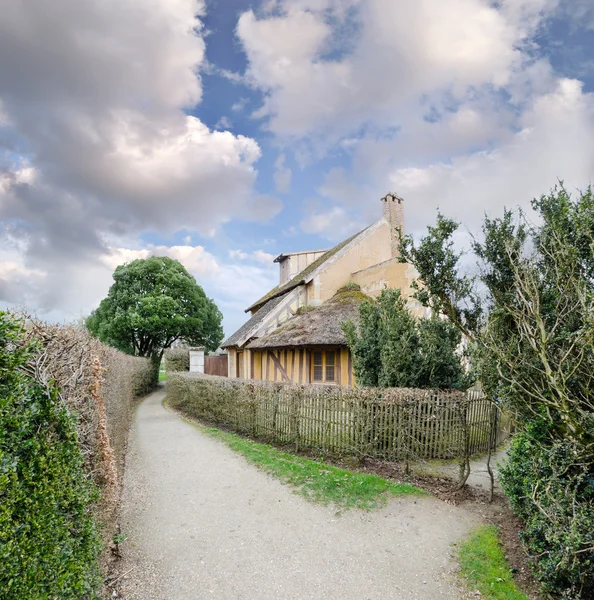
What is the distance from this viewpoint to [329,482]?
6648 mm

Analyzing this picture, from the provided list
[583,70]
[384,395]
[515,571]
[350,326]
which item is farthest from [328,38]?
[515,571]

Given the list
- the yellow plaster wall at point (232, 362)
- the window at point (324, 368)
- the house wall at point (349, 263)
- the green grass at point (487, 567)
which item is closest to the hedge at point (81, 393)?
the green grass at point (487, 567)

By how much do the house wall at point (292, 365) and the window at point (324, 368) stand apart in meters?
0.26

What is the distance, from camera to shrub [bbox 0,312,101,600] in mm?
2314

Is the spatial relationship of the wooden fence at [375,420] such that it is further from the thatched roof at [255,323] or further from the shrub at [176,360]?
the shrub at [176,360]

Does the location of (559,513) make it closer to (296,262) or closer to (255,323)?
(255,323)

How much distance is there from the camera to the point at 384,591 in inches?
154

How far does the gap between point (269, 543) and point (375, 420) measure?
11.5 feet

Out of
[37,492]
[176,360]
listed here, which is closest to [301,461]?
[37,492]

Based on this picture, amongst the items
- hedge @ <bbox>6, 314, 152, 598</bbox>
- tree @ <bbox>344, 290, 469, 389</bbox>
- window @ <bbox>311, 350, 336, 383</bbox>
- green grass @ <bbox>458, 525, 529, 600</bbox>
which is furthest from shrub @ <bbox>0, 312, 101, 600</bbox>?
window @ <bbox>311, 350, 336, 383</bbox>

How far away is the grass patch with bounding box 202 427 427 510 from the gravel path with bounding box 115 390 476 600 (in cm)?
25

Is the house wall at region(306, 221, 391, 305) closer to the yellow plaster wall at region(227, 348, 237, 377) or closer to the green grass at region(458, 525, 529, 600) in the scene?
the yellow plaster wall at region(227, 348, 237, 377)

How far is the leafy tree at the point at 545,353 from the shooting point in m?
3.66

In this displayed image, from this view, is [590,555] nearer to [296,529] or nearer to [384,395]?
[296,529]
